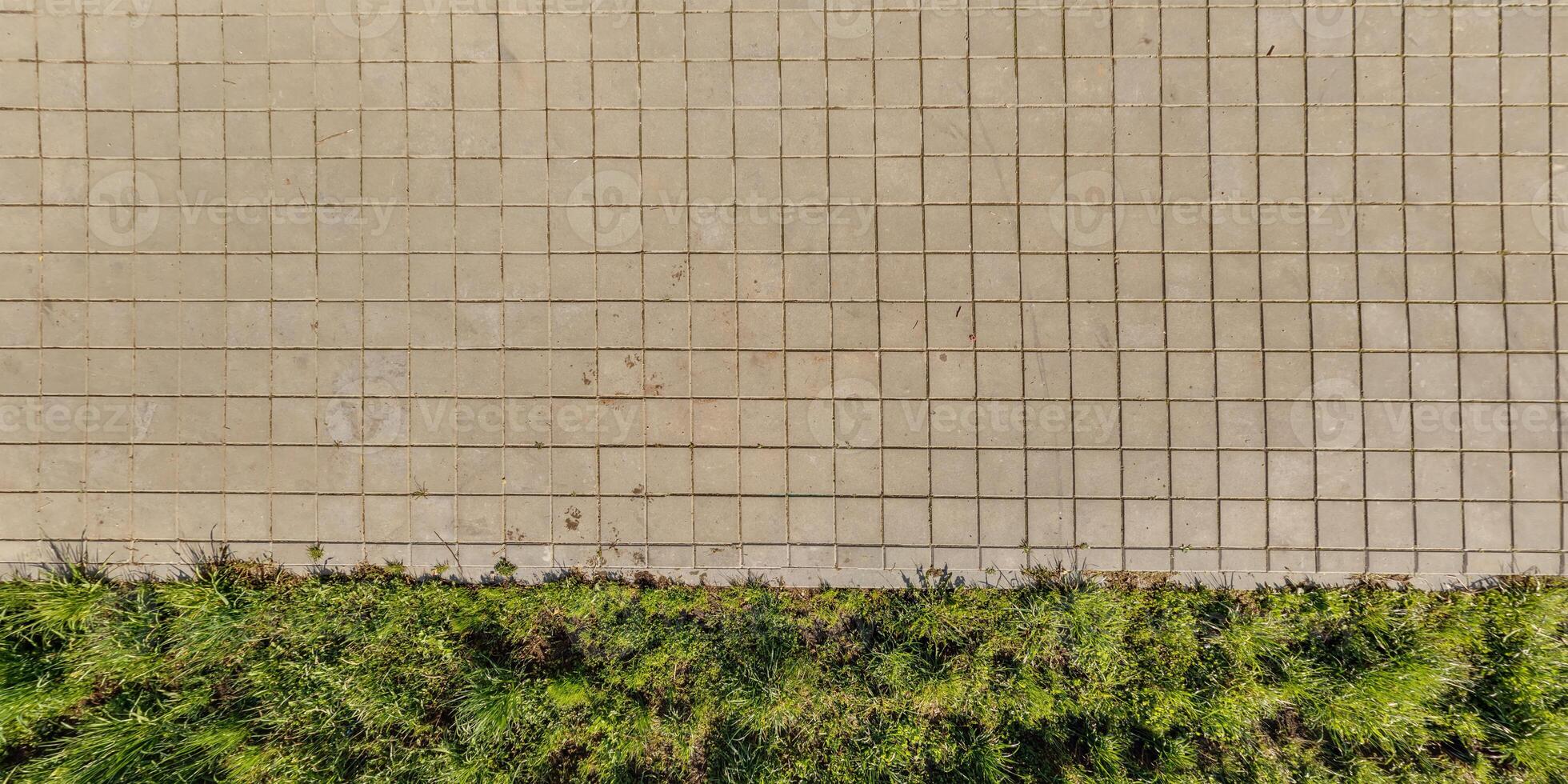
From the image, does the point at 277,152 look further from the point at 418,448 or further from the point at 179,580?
the point at 179,580

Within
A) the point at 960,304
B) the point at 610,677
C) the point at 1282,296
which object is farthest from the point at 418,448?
the point at 1282,296

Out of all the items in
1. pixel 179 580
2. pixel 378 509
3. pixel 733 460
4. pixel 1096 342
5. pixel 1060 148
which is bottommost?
pixel 179 580

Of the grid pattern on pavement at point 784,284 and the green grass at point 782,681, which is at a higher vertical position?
the grid pattern on pavement at point 784,284

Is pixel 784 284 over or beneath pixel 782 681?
over

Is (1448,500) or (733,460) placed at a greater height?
(733,460)
